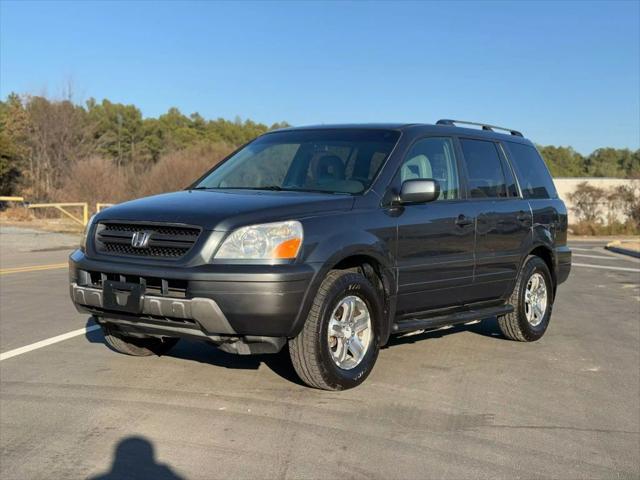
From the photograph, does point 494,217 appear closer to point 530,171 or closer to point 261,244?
point 530,171

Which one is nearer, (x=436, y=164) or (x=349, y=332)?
(x=349, y=332)

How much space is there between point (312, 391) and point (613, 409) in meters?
2.10

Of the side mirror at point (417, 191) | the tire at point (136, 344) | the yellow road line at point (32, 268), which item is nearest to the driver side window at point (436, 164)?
the side mirror at point (417, 191)

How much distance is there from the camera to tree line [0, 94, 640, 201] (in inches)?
1353

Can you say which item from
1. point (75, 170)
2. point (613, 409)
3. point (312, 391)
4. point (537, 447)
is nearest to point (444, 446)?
point (537, 447)

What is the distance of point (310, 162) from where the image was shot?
6.08m

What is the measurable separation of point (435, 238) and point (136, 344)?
2.64m

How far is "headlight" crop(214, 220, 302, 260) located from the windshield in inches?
38.4

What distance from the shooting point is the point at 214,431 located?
423cm

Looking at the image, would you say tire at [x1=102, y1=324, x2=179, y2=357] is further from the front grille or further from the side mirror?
the side mirror

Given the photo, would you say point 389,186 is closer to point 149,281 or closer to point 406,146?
point 406,146

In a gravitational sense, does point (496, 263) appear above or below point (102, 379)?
above

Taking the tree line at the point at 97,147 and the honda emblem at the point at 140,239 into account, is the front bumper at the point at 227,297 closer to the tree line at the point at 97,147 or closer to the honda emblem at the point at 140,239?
the honda emblem at the point at 140,239

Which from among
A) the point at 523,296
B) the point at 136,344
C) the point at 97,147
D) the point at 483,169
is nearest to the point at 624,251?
the point at 523,296
